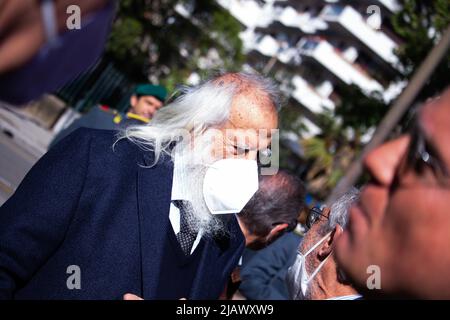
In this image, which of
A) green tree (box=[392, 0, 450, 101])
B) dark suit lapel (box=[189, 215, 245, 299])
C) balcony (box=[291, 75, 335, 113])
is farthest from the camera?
balcony (box=[291, 75, 335, 113])

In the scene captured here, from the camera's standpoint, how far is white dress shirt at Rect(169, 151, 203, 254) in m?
1.85

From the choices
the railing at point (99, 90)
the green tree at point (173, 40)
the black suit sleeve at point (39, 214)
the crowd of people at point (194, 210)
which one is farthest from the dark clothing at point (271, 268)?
the green tree at point (173, 40)

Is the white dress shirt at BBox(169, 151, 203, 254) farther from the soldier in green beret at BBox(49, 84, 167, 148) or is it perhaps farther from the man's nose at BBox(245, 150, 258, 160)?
the soldier in green beret at BBox(49, 84, 167, 148)

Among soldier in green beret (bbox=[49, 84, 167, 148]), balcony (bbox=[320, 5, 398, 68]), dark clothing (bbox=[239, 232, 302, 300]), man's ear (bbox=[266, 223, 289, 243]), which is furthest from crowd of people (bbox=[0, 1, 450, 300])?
balcony (bbox=[320, 5, 398, 68])

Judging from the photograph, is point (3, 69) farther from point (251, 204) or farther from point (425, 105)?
point (251, 204)

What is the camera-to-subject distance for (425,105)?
28.7 inches

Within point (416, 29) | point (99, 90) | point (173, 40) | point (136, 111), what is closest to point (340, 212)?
point (136, 111)

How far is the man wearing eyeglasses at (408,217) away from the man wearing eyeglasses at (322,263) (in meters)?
1.10

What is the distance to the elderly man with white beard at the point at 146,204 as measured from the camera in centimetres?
149

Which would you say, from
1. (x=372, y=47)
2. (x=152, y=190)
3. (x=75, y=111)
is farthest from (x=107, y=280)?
(x=372, y=47)

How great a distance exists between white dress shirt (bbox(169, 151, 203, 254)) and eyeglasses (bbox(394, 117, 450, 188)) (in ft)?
4.05

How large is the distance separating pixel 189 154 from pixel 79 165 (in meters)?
0.54

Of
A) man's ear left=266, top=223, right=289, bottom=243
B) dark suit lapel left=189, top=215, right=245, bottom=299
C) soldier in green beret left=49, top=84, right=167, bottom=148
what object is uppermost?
dark suit lapel left=189, top=215, right=245, bottom=299

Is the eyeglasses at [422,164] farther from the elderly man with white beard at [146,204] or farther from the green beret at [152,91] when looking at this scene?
the green beret at [152,91]
